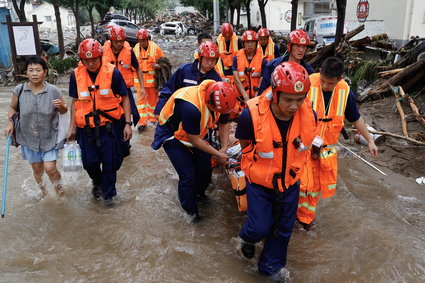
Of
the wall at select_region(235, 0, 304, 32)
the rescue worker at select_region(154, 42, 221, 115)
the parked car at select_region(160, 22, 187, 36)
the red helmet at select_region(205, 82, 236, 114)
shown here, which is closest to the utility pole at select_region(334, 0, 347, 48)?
the rescue worker at select_region(154, 42, 221, 115)

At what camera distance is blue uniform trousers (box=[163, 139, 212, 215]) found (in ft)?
12.6

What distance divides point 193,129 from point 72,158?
67.3 inches

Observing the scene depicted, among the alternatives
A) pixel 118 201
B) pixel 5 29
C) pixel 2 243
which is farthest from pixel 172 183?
pixel 5 29

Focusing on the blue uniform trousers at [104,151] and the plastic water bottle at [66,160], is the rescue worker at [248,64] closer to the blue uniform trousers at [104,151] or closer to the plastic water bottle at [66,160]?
the blue uniform trousers at [104,151]

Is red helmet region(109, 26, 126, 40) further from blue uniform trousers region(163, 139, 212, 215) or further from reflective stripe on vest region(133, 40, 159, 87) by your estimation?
blue uniform trousers region(163, 139, 212, 215)

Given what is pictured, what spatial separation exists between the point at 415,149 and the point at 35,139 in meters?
5.34

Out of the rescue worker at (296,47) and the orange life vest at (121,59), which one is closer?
the rescue worker at (296,47)

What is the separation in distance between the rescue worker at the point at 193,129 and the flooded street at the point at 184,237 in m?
0.54

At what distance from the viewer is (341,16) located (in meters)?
8.98

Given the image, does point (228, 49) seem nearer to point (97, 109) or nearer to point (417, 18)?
point (97, 109)

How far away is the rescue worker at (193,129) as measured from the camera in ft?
11.0

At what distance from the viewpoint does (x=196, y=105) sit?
3.43m

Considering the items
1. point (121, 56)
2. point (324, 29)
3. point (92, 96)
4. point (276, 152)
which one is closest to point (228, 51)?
point (121, 56)

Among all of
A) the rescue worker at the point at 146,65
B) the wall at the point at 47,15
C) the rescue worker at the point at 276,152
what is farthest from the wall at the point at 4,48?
the wall at the point at 47,15
